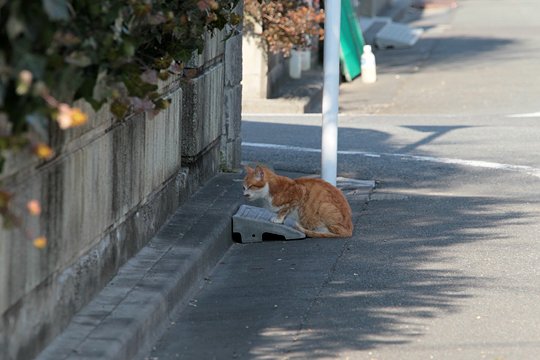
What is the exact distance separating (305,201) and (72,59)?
5069 mm

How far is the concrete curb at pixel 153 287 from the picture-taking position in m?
6.11

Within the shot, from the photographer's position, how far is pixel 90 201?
22.1 ft

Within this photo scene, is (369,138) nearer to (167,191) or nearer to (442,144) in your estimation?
(442,144)

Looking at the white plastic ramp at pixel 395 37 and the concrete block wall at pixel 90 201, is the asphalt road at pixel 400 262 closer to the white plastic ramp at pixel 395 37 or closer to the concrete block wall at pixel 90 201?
the concrete block wall at pixel 90 201

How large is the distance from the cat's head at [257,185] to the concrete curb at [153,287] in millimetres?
216

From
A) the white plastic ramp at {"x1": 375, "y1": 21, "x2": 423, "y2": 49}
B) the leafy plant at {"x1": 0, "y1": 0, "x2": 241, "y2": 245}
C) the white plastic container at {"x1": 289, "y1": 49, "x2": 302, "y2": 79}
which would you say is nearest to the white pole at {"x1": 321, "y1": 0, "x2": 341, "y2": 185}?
the leafy plant at {"x1": 0, "y1": 0, "x2": 241, "y2": 245}

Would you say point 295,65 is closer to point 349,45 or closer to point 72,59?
point 349,45

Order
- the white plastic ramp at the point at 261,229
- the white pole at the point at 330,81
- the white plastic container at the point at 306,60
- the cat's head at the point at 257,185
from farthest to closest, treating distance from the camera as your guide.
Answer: the white plastic container at the point at 306,60, the white pole at the point at 330,81, the cat's head at the point at 257,185, the white plastic ramp at the point at 261,229

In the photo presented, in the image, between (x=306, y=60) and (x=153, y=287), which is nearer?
(x=153, y=287)

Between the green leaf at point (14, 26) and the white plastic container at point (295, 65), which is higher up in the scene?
the green leaf at point (14, 26)

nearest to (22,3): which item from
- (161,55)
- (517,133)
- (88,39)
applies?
(88,39)

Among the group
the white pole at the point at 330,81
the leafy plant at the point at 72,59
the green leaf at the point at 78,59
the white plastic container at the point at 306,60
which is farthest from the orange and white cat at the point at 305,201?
the white plastic container at the point at 306,60

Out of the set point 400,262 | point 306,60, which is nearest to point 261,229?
point 400,262

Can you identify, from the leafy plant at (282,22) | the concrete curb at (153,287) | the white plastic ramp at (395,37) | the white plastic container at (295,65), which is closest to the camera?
the concrete curb at (153,287)
